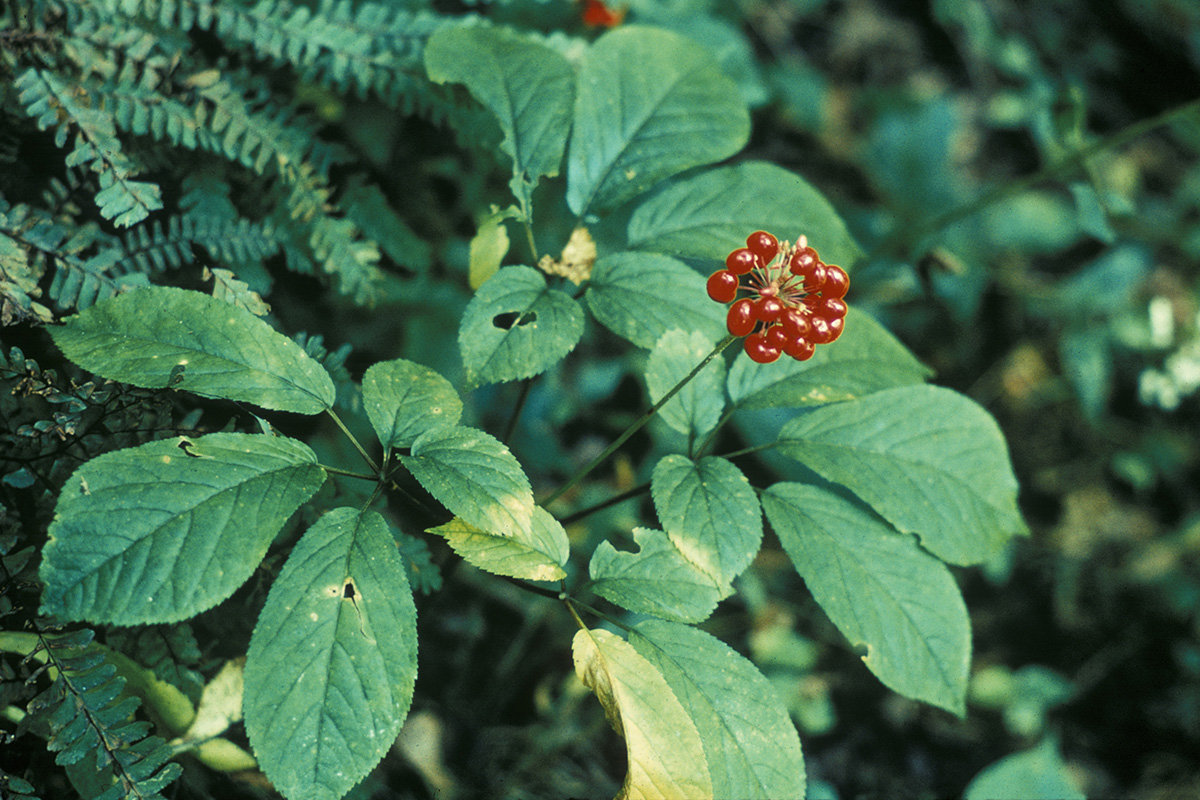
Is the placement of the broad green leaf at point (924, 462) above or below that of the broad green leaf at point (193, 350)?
below

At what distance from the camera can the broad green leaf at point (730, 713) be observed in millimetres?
1179

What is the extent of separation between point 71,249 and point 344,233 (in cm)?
54

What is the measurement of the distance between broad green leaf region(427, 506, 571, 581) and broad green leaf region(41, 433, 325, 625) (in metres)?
0.25

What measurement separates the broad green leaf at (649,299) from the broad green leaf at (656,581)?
40 centimetres

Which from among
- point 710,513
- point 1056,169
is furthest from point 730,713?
point 1056,169

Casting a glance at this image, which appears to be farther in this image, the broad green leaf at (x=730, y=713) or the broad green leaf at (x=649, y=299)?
the broad green leaf at (x=649, y=299)

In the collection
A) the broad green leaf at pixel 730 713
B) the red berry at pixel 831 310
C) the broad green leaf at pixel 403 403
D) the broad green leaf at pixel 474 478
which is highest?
the red berry at pixel 831 310

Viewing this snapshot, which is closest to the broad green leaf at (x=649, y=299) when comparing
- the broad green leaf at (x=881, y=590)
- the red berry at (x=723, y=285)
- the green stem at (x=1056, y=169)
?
the red berry at (x=723, y=285)

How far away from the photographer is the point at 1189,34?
3.92m

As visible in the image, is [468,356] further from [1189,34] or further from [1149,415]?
[1189,34]

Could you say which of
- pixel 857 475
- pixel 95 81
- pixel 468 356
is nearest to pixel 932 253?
pixel 857 475

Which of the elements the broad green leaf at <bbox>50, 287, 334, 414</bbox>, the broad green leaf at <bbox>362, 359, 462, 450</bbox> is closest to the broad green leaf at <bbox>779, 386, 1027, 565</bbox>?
the broad green leaf at <bbox>362, 359, 462, 450</bbox>

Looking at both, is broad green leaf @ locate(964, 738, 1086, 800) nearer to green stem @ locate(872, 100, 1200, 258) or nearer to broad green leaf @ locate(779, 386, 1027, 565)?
broad green leaf @ locate(779, 386, 1027, 565)

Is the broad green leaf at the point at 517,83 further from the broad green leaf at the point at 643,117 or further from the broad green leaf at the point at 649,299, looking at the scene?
the broad green leaf at the point at 649,299
